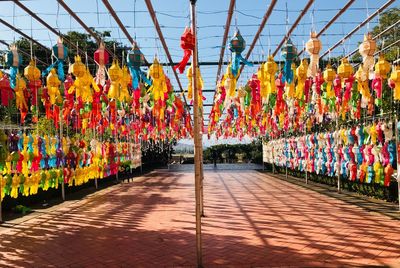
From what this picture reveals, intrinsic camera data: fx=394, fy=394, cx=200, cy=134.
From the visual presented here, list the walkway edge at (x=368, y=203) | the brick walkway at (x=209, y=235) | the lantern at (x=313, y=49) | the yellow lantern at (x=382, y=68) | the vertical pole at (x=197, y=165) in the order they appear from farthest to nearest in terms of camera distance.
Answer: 1. the walkway edge at (x=368, y=203)
2. the yellow lantern at (x=382, y=68)
3. the lantern at (x=313, y=49)
4. the brick walkway at (x=209, y=235)
5. the vertical pole at (x=197, y=165)

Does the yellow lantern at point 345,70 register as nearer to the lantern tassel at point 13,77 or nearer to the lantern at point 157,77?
the lantern at point 157,77

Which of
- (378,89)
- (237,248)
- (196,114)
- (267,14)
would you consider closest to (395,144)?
(378,89)

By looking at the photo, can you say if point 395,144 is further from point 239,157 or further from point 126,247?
point 239,157

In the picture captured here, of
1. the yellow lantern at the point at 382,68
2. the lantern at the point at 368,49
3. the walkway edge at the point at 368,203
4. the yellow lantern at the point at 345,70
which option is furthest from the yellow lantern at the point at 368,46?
the walkway edge at the point at 368,203

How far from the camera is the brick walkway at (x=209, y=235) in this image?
4.43 m

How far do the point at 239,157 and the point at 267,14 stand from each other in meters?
31.7

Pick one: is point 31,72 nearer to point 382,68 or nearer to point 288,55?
point 288,55

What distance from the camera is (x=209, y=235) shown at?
5.65 meters

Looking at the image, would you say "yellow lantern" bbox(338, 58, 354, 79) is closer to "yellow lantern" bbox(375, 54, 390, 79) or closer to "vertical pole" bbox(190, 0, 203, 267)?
"yellow lantern" bbox(375, 54, 390, 79)

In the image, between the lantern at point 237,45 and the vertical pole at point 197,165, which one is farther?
the lantern at point 237,45

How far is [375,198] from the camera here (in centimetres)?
888

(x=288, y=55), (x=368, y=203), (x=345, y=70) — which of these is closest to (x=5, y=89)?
(x=288, y=55)

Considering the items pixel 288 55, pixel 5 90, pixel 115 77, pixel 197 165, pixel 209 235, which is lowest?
pixel 209 235

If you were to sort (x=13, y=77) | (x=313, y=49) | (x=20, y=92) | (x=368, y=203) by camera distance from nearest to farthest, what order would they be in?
(x=313, y=49)
(x=13, y=77)
(x=20, y=92)
(x=368, y=203)
